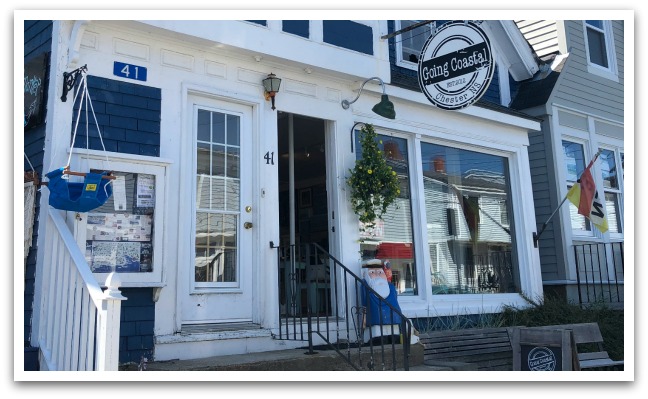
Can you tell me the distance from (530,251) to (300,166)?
11.7ft

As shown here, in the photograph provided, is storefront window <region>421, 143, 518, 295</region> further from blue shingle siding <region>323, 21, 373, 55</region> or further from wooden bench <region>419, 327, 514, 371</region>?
blue shingle siding <region>323, 21, 373, 55</region>

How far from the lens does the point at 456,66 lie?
651 cm

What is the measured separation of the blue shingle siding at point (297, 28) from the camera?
6.46 m

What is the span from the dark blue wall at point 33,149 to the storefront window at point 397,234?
11.0 ft

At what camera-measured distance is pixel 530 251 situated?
8.96 metres

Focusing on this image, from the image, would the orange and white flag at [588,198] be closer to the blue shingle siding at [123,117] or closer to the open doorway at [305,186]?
the open doorway at [305,186]

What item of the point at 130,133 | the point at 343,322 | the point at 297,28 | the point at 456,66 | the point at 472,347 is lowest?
the point at 472,347

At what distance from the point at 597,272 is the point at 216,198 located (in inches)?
267

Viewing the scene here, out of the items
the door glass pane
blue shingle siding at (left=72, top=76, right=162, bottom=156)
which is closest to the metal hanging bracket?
blue shingle siding at (left=72, top=76, right=162, bottom=156)

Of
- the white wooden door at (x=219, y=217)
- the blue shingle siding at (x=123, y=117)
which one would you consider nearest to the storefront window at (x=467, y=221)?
the white wooden door at (x=219, y=217)

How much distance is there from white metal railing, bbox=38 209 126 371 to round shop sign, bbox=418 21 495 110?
3.84m

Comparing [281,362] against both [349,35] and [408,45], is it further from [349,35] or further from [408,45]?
[408,45]

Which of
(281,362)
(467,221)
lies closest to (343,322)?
(281,362)
